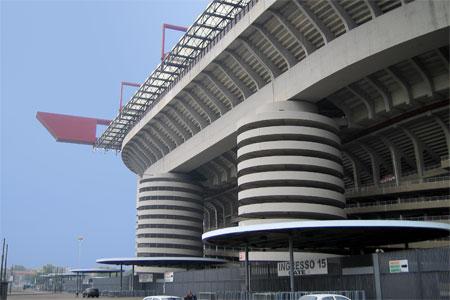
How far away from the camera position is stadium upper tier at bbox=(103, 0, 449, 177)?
48656mm

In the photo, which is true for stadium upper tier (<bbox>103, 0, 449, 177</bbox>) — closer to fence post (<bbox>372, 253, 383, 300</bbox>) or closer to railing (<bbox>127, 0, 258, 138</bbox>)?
railing (<bbox>127, 0, 258, 138</bbox>)

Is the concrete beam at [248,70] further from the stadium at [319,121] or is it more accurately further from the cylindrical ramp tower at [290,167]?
the cylindrical ramp tower at [290,167]

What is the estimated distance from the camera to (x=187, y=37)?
66500 mm

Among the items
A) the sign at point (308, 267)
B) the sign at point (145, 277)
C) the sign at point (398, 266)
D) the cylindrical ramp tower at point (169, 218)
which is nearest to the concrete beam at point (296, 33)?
the sign at point (308, 267)

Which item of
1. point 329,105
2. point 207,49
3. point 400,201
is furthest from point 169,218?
point 400,201

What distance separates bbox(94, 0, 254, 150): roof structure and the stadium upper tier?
1.03 metres

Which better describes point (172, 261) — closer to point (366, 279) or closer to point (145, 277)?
point (145, 277)

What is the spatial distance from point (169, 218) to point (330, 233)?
203ft

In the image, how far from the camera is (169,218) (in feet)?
313

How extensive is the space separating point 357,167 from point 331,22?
2671 centimetres

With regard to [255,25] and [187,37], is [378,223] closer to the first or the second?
[255,25]

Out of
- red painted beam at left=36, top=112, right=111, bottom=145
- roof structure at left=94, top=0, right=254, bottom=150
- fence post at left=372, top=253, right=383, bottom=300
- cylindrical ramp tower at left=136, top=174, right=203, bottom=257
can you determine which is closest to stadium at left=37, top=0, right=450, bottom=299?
fence post at left=372, top=253, right=383, bottom=300

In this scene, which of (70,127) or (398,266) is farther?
(70,127)

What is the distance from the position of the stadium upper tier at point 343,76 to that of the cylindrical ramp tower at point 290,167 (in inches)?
103
